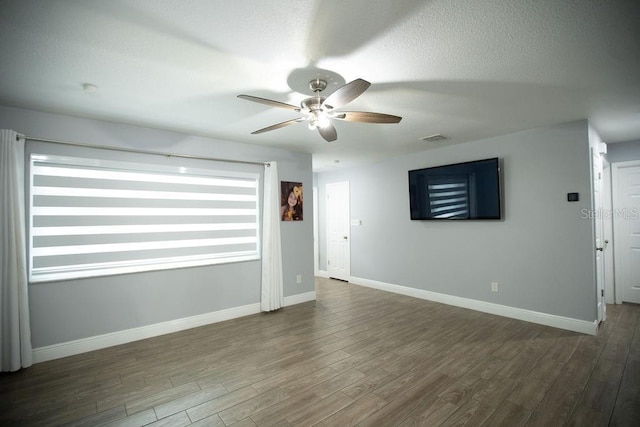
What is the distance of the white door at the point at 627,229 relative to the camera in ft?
14.0

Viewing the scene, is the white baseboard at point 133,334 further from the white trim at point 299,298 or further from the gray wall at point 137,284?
the white trim at point 299,298

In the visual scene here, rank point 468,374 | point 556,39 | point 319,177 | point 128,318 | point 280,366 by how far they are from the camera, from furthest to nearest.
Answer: point 319,177
point 128,318
point 280,366
point 468,374
point 556,39

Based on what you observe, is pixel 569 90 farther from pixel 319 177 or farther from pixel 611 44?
pixel 319 177

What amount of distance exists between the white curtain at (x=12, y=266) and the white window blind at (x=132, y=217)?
17 cm

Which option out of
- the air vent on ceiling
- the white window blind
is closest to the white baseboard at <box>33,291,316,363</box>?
the white window blind

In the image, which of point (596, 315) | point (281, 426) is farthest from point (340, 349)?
point (596, 315)

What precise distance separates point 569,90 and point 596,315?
2615 millimetres

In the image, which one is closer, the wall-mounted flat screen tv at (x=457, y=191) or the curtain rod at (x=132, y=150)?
the curtain rod at (x=132, y=150)

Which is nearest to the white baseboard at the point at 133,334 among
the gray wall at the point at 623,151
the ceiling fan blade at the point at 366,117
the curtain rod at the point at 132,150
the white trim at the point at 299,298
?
the white trim at the point at 299,298

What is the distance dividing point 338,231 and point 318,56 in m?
4.88

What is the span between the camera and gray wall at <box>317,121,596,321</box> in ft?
11.0

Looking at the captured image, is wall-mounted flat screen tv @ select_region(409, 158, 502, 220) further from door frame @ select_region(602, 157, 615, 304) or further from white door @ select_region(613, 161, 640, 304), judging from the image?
white door @ select_region(613, 161, 640, 304)

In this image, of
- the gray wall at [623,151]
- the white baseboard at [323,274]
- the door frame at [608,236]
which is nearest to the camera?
the gray wall at [623,151]

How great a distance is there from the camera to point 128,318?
129 inches
